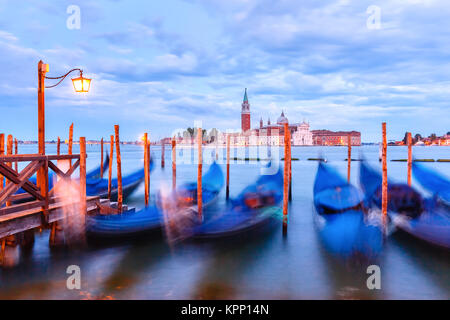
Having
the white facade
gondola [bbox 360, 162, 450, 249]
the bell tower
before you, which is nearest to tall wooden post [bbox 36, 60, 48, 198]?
gondola [bbox 360, 162, 450, 249]

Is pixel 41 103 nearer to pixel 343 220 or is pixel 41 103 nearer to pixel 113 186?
pixel 343 220

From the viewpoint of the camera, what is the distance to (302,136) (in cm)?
12181

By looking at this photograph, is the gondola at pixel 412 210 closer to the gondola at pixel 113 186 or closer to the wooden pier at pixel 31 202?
the wooden pier at pixel 31 202

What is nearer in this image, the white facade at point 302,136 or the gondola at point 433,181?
the gondola at point 433,181

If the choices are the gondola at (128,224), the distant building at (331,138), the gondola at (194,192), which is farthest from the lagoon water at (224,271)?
the distant building at (331,138)

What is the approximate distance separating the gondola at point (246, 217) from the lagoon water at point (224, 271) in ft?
0.81

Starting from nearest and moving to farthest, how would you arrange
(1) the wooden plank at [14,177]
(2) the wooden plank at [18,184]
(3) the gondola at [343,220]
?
(1) the wooden plank at [14,177] → (2) the wooden plank at [18,184] → (3) the gondola at [343,220]

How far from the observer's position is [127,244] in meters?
6.58

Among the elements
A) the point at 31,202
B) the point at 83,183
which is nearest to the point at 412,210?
the point at 83,183

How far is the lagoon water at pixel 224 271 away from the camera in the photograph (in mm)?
4836

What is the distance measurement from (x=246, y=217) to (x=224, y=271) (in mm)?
1760
